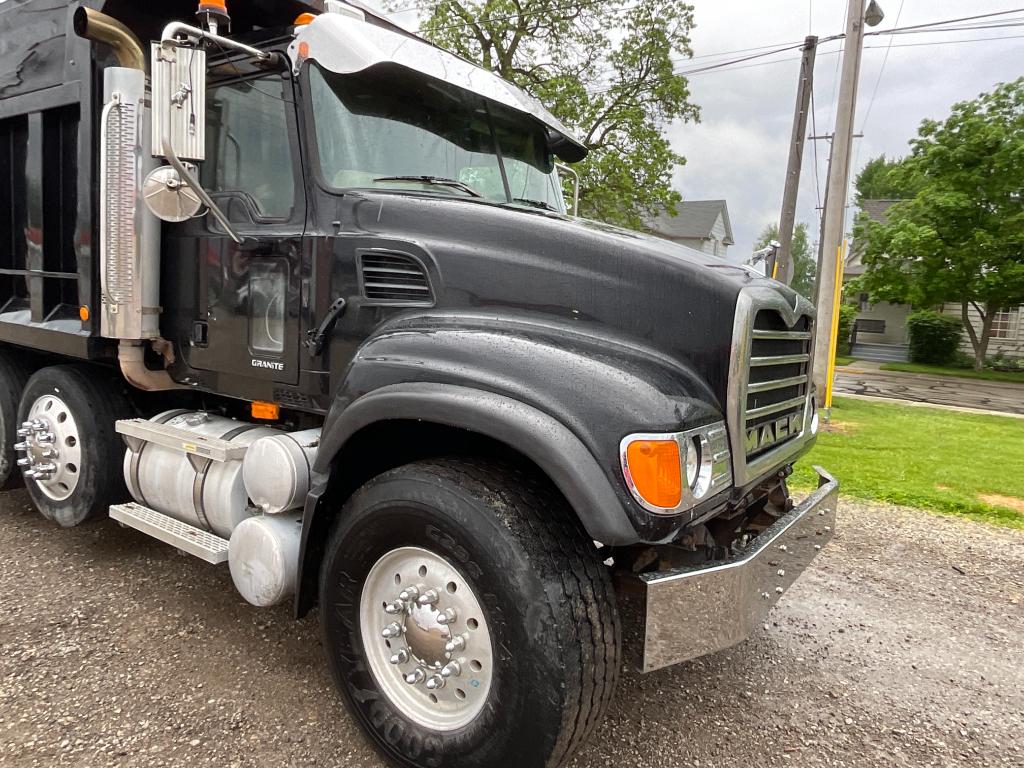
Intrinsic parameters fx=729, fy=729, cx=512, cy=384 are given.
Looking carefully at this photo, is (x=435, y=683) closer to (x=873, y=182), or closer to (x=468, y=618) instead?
(x=468, y=618)

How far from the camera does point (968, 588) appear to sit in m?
4.54

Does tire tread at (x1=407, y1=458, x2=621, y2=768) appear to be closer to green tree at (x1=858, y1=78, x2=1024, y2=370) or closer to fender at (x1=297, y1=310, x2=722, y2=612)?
fender at (x1=297, y1=310, x2=722, y2=612)

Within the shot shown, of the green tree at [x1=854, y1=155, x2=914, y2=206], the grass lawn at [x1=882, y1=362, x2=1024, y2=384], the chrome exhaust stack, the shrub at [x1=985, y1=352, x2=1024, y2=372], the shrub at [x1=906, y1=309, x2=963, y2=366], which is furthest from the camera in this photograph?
the green tree at [x1=854, y1=155, x2=914, y2=206]

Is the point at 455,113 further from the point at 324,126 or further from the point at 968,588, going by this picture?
the point at 968,588

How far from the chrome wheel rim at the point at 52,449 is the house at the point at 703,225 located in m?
34.5

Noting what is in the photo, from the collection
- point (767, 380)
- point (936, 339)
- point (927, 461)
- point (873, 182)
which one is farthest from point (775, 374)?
point (873, 182)

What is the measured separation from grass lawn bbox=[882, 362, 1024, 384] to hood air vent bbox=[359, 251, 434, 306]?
77.7 feet

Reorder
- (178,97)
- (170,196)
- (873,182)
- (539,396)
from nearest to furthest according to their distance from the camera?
1. (539,396)
2. (178,97)
3. (170,196)
4. (873,182)

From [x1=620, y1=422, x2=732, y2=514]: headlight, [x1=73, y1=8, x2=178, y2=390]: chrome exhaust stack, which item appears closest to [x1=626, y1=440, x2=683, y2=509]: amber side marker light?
[x1=620, y1=422, x2=732, y2=514]: headlight

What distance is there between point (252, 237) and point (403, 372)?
49.0 inches

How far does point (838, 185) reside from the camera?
10.2 m

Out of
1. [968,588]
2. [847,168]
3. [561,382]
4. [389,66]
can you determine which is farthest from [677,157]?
[561,382]

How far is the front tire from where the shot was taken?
7.22 feet

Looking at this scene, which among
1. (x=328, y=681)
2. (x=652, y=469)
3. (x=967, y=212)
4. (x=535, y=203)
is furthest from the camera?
(x=967, y=212)
